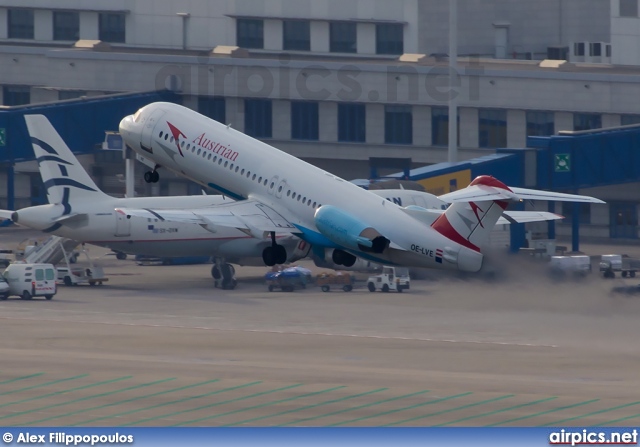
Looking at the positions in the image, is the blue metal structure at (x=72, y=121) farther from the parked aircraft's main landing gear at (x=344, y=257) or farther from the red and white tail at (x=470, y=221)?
the red and white tail at (x=470, y=221)

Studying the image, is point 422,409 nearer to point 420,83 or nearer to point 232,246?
point 232,246

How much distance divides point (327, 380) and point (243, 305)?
88.8ft

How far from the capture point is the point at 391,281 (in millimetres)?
84625

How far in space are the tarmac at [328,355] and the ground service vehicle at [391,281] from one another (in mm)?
843

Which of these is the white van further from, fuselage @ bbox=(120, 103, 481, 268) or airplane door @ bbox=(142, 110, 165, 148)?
airplane door @ bbox=(142, 110, 165, 148)

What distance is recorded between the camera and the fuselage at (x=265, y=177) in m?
64.8

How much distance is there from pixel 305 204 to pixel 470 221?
1039cm

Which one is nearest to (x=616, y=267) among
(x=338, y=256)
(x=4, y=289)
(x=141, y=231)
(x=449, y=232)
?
(x=338, y=256)

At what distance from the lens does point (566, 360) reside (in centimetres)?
6016

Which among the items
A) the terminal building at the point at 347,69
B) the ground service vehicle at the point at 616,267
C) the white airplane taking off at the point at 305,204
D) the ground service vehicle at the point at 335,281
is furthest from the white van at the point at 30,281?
the ground service vehicle at the point at 616,267

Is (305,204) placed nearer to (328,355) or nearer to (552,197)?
(328,355)

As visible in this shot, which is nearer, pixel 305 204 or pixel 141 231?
pixel 305 204

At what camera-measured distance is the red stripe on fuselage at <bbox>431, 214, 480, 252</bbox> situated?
6238cm

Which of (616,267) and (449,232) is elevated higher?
(449,232)
